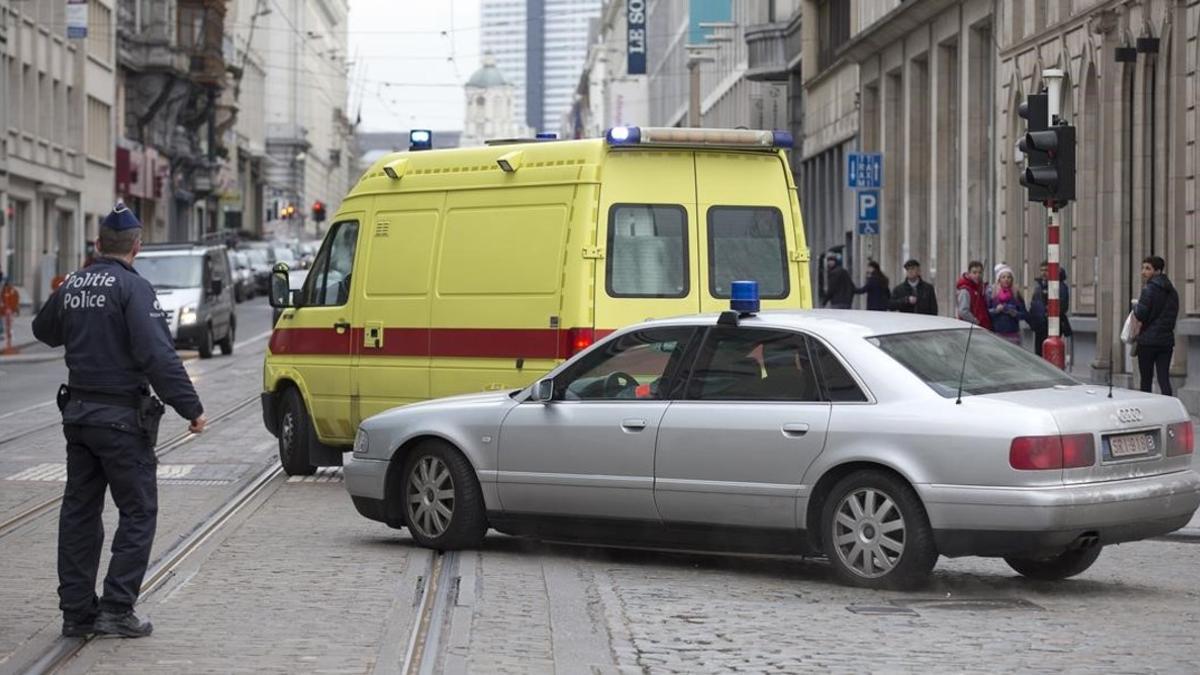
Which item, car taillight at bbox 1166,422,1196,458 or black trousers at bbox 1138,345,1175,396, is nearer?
car taillight at bbox 1166,422,1196,458

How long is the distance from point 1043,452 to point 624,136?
5.17 metres

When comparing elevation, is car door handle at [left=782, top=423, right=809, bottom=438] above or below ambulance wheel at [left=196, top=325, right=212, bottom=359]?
below

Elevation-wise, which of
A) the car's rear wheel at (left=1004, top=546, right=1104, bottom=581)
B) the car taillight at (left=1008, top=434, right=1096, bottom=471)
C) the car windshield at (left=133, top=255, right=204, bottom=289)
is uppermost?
the car windshield at (left=133, top=255, right=204, bottom=289)

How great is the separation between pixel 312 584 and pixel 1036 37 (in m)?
22.4

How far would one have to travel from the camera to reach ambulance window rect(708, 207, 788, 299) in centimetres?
1508

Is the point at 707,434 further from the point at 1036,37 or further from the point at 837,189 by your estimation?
the point at 837,189

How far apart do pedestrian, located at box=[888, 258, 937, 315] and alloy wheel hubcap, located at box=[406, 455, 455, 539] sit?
16338mm

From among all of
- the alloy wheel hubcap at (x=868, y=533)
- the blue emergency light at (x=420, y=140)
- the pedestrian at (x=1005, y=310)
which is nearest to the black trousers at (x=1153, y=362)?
the pedestrian at (x=1005, y=310)

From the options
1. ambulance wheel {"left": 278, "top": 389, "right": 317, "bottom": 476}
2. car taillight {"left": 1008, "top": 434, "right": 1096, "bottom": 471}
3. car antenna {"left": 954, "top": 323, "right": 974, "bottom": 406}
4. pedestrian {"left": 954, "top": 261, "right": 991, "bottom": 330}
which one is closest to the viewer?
car taillight {"left": 1008, "top": 434, "right": 1096, "bottom": 471}

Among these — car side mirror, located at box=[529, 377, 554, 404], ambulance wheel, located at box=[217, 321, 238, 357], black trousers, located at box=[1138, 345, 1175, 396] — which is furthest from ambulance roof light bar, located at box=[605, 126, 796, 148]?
ambulance wheel, located at box=[217, 321, 238, 357]

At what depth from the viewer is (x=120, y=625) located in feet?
30.1

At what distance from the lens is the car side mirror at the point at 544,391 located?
12148 millimetres

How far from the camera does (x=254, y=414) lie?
26.0 m

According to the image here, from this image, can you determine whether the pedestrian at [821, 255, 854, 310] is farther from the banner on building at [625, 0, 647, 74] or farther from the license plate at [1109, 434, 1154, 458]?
the banner on building at [625, 0, 647, 74]
